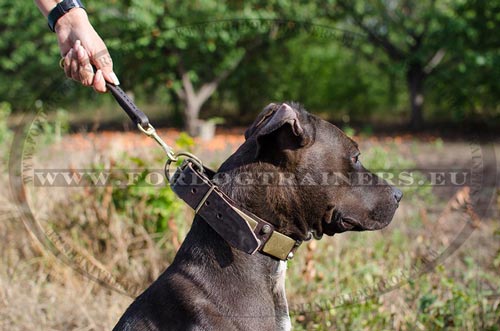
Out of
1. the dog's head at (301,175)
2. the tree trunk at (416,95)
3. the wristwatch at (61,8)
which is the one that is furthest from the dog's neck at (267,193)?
the tree trunk at (416,95)

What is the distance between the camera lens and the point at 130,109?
9.04 ft

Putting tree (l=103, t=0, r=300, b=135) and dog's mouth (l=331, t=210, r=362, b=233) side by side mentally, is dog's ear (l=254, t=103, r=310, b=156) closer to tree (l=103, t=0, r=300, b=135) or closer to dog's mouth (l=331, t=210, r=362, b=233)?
dog's mouth (l=331, t=210, r=362, b=233)

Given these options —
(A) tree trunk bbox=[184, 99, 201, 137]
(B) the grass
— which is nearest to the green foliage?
(A) tree trunk bbox=[184, 99, 201, 137]

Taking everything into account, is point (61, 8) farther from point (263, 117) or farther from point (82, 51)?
point (263, 117)

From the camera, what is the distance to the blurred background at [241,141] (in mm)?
4289

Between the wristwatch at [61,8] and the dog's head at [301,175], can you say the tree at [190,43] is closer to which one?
the wristwatch at [61,8]

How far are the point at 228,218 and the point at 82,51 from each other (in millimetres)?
1103

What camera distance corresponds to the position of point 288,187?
2.55 meters

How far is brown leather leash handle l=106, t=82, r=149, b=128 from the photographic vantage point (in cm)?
271

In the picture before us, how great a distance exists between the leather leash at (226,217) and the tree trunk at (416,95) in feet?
40.5

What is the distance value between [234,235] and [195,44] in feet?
39.8

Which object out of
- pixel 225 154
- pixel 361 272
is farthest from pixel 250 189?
pixel 225 154

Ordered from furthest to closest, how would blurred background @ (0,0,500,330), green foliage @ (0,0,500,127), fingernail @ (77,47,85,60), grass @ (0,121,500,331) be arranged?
green foliage @ (0,0,500,127), blurred background @ (0,0,500,330), grass @ (0,121,500,331), fingernail @ (77,47,85,60)

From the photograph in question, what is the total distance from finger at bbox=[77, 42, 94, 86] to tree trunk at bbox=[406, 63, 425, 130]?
12.2 m
